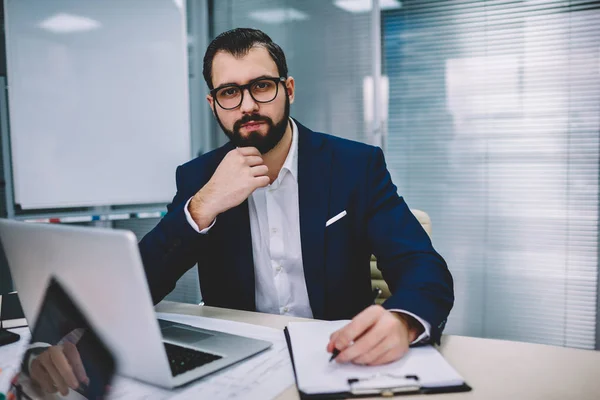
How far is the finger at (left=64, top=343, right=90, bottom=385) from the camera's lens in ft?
1.85

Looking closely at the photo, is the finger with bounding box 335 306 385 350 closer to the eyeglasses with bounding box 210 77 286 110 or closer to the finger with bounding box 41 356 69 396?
the finger with bounding box 41 356 69 396

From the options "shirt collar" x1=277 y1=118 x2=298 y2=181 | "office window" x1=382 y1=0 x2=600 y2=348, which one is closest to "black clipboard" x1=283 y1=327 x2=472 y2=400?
"shirt collar" x1=277 y1=118 x2=298 y2=181

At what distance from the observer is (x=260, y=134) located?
4.41 ft

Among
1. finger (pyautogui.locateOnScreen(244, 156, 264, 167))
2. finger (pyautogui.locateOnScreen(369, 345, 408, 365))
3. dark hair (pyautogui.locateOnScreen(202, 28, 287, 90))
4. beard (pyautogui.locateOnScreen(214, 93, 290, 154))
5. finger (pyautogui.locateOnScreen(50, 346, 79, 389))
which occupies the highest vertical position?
dark hair (pyautogui.locateOnScreen(202, 28, 287, 90))

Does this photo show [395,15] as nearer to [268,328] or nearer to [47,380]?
[268,328]

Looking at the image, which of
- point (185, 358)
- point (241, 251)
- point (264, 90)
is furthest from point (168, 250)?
point (264, 90)

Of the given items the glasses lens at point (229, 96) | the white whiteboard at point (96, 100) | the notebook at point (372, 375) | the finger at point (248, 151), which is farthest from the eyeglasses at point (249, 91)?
the white whiteboard at point (96, 100)

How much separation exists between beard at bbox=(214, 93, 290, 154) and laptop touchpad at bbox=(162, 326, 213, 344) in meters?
0.59

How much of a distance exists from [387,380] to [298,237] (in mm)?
695

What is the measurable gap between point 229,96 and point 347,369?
0.88 metres

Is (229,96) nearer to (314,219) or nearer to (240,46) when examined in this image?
(240,46)

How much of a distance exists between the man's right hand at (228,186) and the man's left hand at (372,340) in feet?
1.72

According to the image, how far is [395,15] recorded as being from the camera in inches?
110

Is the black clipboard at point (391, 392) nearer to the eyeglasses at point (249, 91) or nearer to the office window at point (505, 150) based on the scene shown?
the eyeglasses at point (249, 91)
